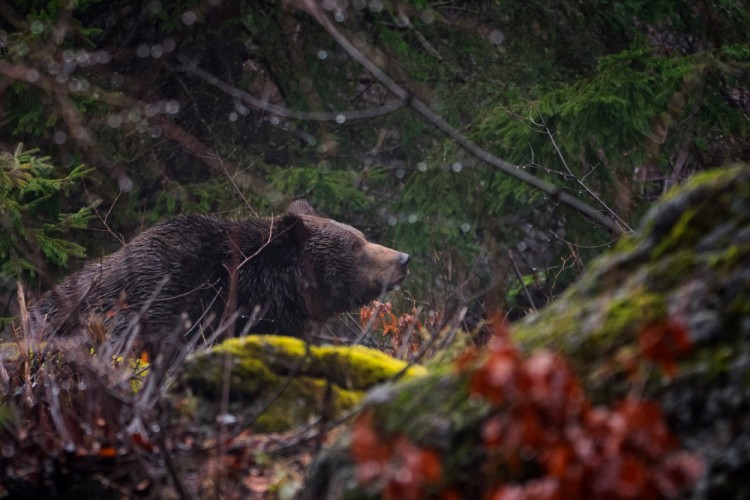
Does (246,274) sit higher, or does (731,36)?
(731,36)

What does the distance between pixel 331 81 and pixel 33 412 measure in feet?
26.3

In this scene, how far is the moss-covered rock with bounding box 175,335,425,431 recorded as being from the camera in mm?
2914

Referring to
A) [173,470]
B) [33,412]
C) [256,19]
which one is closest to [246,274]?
[33,412]

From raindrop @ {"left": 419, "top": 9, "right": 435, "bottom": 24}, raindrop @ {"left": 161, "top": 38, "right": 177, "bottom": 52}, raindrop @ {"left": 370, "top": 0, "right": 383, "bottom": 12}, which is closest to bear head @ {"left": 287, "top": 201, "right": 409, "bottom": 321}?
raindrop @ {"left": 370, "top": 0, "right": 383, "bottom": 12}

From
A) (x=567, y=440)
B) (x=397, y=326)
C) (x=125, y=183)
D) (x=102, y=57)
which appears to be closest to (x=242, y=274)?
(x=397, y=326)

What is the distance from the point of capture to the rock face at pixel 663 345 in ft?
5.43

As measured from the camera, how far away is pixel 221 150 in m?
10.7

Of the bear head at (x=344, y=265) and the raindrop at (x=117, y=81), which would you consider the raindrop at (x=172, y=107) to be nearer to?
the raindrop at (x=117, y=81)

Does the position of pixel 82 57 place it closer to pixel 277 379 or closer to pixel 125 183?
pixel 125 183

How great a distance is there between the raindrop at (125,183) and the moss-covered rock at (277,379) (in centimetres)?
747

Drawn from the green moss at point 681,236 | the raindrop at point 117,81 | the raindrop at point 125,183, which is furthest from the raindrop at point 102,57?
the green moss at point 681,236

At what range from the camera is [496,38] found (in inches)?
431

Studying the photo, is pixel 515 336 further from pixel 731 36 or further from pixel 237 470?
pixel 731 36

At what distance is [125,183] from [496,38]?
5.10m
